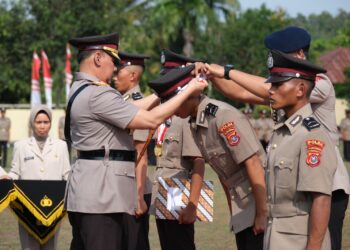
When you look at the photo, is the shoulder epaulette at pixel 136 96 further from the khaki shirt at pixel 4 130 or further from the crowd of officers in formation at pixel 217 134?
the khaki shirt at pixel 4 130

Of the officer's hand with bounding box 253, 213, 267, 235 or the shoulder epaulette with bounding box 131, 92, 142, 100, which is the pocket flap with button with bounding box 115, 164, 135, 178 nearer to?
the officer's hand with bounding box 253, 213, 267, 235

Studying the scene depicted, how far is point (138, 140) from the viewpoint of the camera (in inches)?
311

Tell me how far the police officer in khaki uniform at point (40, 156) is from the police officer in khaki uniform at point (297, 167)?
4.76 m

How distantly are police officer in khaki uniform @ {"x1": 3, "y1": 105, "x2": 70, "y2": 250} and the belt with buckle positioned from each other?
3.70 metres

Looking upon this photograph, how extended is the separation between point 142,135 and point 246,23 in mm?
45083

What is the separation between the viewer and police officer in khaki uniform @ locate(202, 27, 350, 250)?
604cm

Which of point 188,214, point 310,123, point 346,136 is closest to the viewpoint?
point 310,123

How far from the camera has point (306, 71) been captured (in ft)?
17.6

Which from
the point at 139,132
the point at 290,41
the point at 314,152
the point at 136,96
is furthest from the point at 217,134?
the point at 136,96

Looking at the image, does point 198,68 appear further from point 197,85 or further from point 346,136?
point 346,136

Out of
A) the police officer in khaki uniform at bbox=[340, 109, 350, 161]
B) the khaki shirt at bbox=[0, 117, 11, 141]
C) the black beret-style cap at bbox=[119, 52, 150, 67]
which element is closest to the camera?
the black beret-style cap at bbox=[119, 52, 150, 67]

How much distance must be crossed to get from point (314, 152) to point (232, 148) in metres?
1.10

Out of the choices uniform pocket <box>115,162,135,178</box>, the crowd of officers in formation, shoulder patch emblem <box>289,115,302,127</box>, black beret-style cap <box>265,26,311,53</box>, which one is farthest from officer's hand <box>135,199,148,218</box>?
shoulder patch emblem <box>289,115,302,127</box>

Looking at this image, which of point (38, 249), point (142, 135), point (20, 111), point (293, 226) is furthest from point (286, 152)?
point (20, 111)
